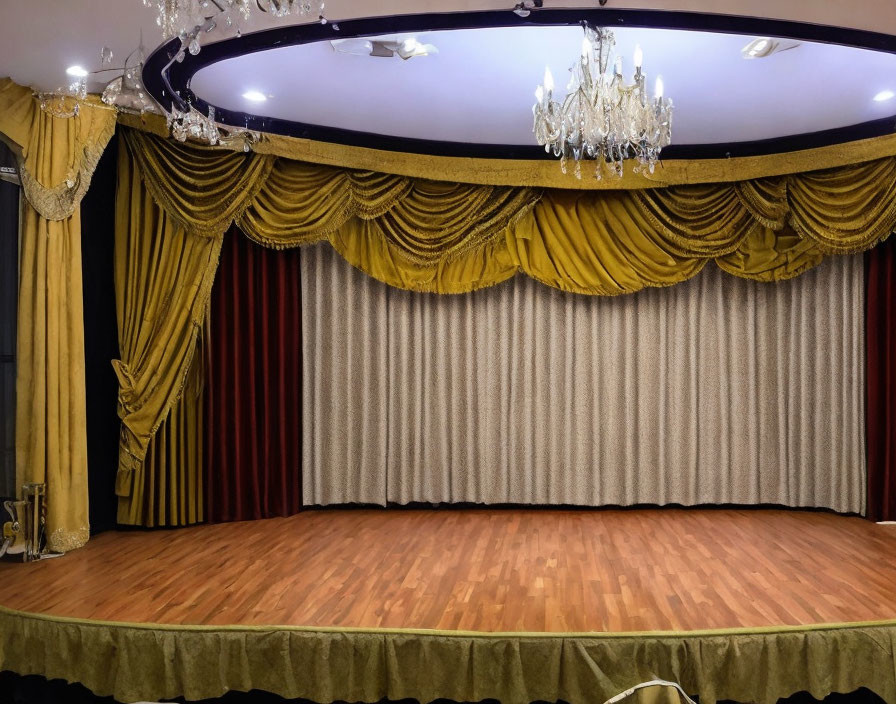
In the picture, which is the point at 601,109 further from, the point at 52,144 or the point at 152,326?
the point at 152,326

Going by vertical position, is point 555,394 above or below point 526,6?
below

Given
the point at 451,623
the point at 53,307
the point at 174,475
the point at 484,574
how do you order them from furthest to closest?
the point at 174,475 → the point at 53,307 → the point at 484,574 → the point at 451,623

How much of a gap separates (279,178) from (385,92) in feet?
A: 3.34

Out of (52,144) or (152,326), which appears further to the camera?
(152,326)

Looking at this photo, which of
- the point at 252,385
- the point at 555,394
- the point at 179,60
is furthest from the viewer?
the point at 555,394

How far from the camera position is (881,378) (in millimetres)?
5277

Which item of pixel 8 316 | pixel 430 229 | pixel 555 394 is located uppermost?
pixel 430 229

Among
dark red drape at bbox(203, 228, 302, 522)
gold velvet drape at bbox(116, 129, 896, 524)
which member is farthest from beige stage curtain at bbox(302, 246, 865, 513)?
gold velvet drape at bbox(116, 129, 896, 524)

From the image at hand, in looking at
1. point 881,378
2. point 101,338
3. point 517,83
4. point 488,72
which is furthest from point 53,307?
point 881,378

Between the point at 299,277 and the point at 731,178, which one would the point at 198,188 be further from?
the point at 731,178

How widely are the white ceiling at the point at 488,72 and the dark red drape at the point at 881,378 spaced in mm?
960

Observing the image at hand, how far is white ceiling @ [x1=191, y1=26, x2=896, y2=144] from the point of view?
378 cm

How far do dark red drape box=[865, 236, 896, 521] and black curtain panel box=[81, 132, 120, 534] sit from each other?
4.57 m

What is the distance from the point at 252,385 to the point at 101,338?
2.98 ft
